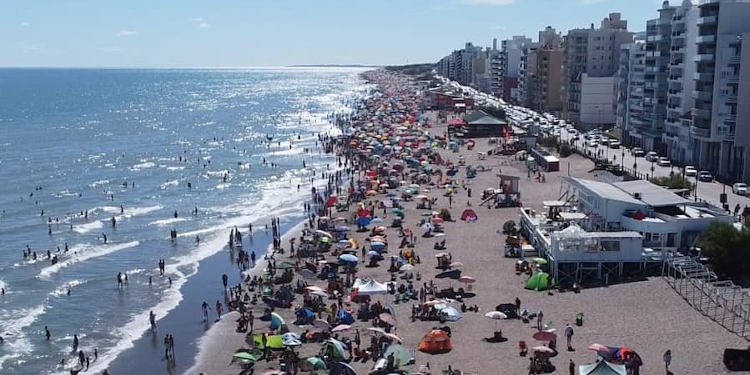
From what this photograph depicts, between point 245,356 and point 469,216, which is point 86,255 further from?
point 469,216

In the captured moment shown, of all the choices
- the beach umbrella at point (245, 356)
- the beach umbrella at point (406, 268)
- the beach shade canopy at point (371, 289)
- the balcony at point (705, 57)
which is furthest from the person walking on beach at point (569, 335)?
the balcony at point (705, 57)

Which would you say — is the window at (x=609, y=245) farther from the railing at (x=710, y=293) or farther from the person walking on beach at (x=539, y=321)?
the person walking on beach at (x=539, y=321)

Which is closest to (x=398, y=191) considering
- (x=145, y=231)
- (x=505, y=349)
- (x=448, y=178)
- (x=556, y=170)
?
(x=448, y=178)

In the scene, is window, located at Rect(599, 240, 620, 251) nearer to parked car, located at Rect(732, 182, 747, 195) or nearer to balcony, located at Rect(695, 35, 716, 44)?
parked car, located at Rect(732, 182, 747, 195)

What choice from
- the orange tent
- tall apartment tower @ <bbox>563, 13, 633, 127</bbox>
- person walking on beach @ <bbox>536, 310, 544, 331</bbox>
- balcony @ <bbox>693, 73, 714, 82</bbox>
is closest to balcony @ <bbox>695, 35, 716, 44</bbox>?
balcony @ <bbox>693, 73, 714, 82</bbox>

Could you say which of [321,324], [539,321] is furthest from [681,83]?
[321,324]

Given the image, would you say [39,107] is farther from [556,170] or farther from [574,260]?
[574,260]
